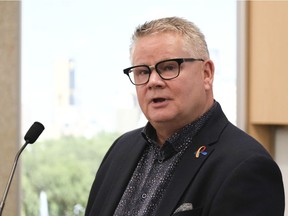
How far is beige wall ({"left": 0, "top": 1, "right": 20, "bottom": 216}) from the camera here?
304cm

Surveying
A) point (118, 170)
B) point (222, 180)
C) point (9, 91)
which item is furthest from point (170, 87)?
point (9, 91)

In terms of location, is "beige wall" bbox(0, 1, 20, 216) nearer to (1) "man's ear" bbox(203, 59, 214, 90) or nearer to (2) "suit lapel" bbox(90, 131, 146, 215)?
(2) "suit lapel" bbox(90, 131, 146, 215)

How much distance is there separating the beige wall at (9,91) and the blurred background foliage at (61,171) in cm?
11

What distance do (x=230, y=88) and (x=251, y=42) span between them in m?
0.31

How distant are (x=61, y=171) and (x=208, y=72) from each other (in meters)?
1.66

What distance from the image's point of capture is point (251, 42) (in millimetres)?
3039

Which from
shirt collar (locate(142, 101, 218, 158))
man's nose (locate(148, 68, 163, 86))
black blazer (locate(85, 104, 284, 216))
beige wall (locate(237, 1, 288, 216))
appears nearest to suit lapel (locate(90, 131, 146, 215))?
black blazer (locate(85, 104, 284, 216))

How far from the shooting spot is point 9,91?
3.05 meters

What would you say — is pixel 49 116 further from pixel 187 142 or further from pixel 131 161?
pixel 187 142

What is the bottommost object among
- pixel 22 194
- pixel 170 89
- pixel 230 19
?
pixel 22 194

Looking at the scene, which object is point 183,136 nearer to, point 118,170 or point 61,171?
point 118,170

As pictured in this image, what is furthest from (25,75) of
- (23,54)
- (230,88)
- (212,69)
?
(212,69)

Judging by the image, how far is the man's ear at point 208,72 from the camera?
175 centimetres

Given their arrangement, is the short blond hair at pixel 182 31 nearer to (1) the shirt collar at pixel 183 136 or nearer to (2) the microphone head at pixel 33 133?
(1) the shirt collar at pixel 183 136
